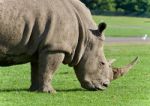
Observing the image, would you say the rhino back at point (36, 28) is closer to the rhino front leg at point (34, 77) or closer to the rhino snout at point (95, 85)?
the rhino front leg at point (34, 77)

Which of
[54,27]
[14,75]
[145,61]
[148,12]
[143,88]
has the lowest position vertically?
[148,12]

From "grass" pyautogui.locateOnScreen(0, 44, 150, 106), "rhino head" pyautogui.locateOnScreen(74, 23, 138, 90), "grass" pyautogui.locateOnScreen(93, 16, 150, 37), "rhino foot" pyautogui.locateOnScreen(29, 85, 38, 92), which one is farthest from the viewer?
"grass" pyautogui.locateOnScreen(93, 16, 150, 37)

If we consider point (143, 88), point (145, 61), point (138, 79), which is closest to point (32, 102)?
point (143, 88)

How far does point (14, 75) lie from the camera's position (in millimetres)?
17328

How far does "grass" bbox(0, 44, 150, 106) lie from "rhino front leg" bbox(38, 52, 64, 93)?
323 millimetres

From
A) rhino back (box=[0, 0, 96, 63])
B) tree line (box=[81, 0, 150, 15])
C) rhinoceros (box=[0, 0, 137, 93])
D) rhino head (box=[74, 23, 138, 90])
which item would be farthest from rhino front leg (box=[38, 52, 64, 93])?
tree line (box=[81, 0, 150, 15])

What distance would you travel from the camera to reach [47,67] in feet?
43.7

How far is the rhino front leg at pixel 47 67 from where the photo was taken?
13.3 meters

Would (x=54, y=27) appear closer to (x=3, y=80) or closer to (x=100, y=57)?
(x=100, y=57)

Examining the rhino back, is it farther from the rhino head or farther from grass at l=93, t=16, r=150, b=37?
grass at l=93, t=16, r=150, b=37

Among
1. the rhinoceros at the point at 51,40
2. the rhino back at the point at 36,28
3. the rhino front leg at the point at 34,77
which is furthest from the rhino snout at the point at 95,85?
the rhino front leg at the point at 34,77

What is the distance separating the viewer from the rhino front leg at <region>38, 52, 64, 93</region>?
1326 centimetres

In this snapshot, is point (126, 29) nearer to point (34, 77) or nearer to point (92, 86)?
point (92, 86)

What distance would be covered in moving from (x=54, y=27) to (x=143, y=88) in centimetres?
279
